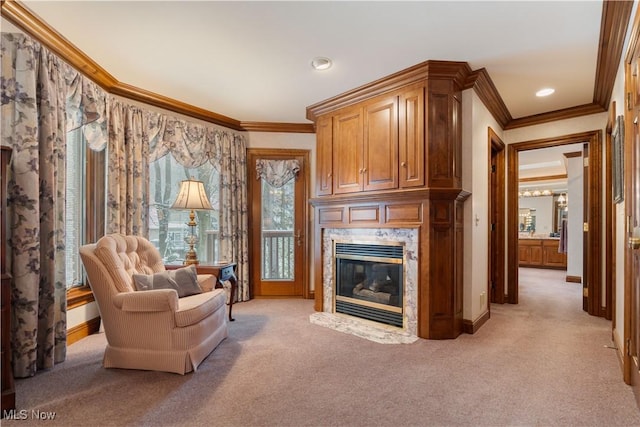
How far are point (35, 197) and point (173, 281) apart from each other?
3.52 ft

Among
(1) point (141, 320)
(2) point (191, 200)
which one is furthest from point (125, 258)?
(2) point (191, 200)

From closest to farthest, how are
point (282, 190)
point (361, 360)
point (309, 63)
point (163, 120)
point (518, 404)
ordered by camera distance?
point (518, 404)
point (361, 360)
point (309, 63)
point (163, 120)
point (282, 190)

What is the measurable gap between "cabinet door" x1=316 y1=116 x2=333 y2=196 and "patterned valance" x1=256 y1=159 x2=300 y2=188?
0.74 m

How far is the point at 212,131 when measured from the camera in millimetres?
4184

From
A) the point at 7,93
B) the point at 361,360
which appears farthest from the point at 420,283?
the point at 7,93

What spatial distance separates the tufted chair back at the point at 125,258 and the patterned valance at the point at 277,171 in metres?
2.02

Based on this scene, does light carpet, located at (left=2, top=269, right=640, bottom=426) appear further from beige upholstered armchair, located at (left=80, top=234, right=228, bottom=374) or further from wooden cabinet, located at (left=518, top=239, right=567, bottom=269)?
wooden cabinet, located at (left=518, top=239, right=567, bottom=269)

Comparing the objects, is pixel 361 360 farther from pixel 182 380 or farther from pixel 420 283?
pixel 182 380

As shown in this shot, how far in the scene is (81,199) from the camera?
3115mm

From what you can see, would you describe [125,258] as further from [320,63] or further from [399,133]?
[399,133]

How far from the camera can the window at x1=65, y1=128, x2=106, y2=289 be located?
3.01m

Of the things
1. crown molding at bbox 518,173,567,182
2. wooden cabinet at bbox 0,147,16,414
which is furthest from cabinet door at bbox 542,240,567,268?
wooden cabinet at bbox 0,147,16,414

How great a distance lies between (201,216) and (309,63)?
2459mm

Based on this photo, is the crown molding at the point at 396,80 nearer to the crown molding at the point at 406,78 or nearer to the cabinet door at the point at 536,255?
the crown molding at the point at 406,78
